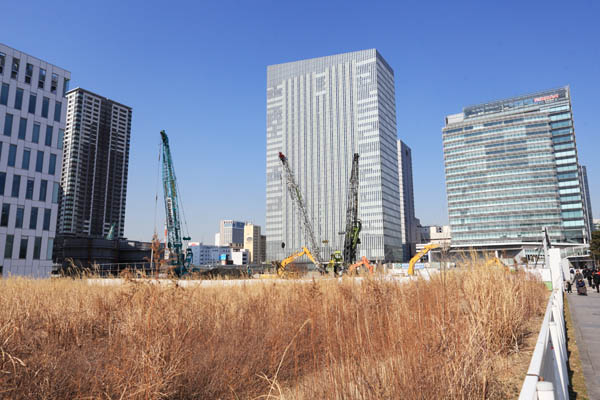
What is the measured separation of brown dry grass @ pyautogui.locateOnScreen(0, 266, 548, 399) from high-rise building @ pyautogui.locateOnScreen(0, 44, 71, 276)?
39.4 metres

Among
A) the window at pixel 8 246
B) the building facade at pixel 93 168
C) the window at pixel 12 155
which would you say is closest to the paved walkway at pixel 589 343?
the window at pixel 8 246

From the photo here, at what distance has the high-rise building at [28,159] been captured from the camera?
40281 mm

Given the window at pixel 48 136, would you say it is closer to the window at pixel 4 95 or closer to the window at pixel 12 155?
the window at pixel 12 155

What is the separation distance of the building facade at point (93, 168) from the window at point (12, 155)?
437 ft

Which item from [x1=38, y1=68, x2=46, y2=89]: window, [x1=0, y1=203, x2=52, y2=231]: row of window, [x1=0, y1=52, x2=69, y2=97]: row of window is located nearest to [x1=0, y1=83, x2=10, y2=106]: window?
[x1=0, y1=52, x2=69, y2=97]: row of window

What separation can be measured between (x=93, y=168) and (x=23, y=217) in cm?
14217

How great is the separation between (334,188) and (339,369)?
142095mm

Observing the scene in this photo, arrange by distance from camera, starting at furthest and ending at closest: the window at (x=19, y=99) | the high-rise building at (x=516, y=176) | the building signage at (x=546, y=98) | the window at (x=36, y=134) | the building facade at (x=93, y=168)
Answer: the building facade at (x=93, y=168)
the building signage at (x=546, y=98)
the high-rise building at (x=516, y=176)
the window at (x=36, y=134)
the window at (x=19, y=99)

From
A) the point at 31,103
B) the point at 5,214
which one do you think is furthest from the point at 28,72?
the point at 5,214

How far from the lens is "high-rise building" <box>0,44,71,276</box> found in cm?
4028

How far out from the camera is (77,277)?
1450 cm

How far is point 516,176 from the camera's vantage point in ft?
408

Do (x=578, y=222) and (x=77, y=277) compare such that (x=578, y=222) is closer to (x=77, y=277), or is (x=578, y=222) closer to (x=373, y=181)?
(x=373, y=181)

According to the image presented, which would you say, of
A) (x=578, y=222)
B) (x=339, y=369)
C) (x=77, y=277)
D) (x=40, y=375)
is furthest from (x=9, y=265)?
(x=578, y=222)
